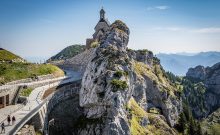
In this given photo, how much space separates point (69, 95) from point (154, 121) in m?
33.2

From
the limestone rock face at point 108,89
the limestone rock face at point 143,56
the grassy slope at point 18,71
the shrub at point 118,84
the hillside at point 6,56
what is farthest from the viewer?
the limestone rock face at point 143,56

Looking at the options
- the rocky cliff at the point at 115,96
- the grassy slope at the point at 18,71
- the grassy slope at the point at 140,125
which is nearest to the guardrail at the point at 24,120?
the rocky cliff at the point at 115,96

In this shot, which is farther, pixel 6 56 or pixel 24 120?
pixel 6 56

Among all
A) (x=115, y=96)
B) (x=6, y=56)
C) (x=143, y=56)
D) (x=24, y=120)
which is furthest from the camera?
(x=143, y=56)

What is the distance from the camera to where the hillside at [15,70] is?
242 feet

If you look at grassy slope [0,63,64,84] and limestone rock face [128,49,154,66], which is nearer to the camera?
grassy slope [0,63,64,84]

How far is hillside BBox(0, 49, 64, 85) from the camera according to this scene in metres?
73.7

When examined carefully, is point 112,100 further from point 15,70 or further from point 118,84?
point 15,70

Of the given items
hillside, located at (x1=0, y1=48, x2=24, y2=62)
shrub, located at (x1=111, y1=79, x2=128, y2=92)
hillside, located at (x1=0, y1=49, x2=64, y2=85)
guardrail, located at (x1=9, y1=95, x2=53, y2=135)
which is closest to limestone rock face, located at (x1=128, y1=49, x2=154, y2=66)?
hillside, located at (x1=0, y1=49, x2=64, y2=85)

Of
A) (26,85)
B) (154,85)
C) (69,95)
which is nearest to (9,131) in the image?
(26,85)

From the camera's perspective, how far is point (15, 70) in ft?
261

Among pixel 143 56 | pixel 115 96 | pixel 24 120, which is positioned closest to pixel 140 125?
pixel 115 96

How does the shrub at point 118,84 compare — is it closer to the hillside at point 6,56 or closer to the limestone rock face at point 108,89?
the limestone rock face at point 108,89

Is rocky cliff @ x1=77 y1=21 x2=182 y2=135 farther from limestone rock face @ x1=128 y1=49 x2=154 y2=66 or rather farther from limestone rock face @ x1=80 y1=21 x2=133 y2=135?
limestone rock face @ x1=128 y1=49 x2=154 y2=66
